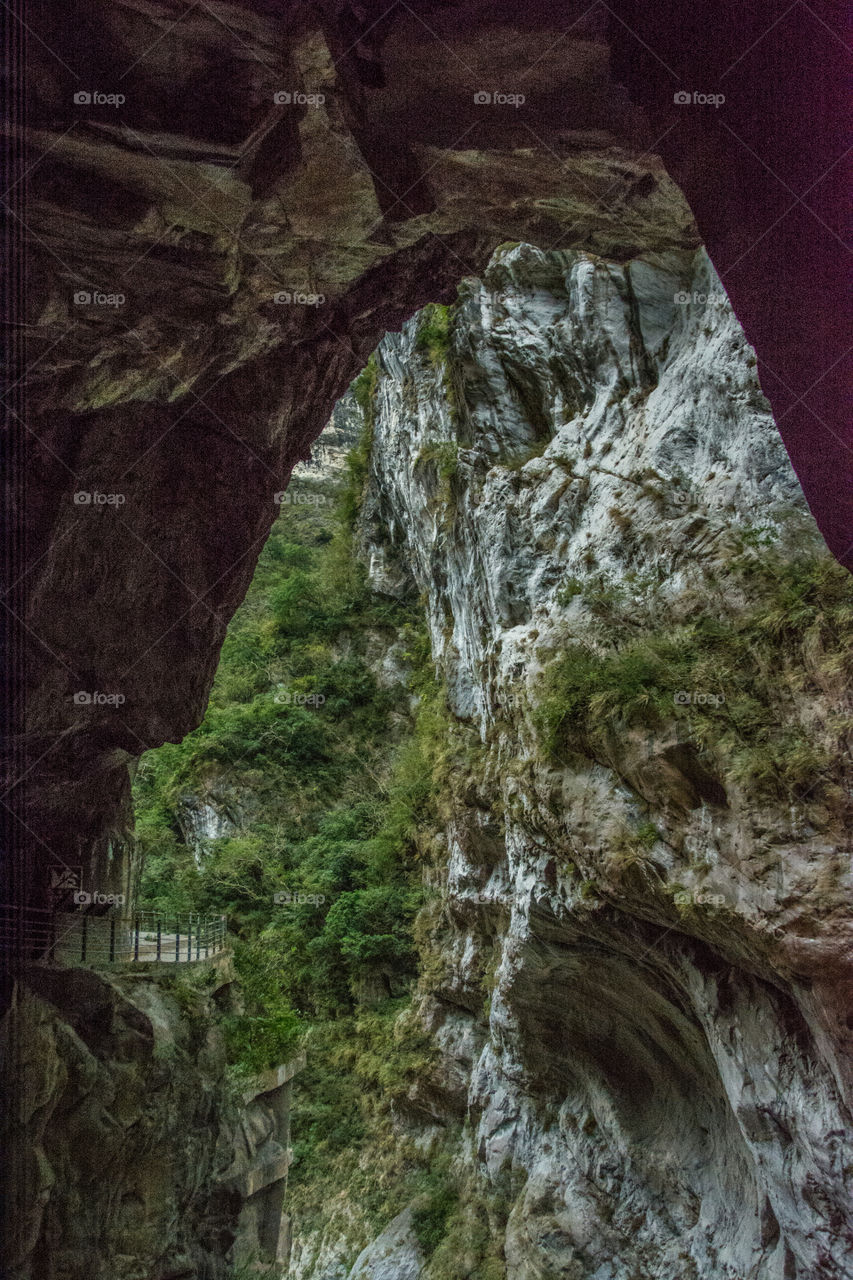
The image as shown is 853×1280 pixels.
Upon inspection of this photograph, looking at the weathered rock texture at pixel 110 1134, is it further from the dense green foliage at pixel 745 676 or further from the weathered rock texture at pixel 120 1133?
the dense green foliage at pixel 745 676

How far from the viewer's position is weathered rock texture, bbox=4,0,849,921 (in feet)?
20.0

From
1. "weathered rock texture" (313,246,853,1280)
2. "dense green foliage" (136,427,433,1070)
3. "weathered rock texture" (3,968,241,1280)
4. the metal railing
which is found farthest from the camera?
"dense green foliage" (136,427,433,1070)

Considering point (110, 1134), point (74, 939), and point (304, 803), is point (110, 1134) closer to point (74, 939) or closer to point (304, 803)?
point (74, 939)

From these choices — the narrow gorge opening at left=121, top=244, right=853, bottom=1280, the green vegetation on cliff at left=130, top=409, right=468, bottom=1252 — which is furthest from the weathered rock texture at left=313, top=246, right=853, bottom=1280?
the green vegetation on cliff at left=130, top=409, right=468, bottom=1252

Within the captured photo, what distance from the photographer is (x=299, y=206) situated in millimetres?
7469

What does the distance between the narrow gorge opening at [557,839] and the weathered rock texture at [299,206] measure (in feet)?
6.70

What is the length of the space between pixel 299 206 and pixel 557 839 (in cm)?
752

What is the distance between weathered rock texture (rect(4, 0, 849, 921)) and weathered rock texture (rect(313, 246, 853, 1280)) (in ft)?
7.19

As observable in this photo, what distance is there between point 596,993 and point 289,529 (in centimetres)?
3077

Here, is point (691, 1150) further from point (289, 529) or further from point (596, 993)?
point (289, 529)

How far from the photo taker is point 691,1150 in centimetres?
1085

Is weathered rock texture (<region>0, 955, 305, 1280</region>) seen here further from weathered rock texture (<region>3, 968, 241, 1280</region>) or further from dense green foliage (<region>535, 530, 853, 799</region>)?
dense green foliage (<region>535, 530, 853, 799</region>)

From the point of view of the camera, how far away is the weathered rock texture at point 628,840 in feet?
24.0

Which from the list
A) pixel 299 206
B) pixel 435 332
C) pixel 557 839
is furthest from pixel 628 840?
pixel 435 332
